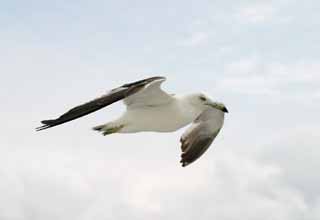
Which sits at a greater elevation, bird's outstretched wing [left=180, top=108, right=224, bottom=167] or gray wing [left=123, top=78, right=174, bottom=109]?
gray wing [left=123, top=78, right=174, bottom=109]

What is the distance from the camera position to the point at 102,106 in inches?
690

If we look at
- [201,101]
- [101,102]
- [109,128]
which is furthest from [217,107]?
[101,102]

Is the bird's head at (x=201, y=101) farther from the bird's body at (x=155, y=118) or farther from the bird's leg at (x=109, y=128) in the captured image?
the bird's leg at (x=109, y=128)

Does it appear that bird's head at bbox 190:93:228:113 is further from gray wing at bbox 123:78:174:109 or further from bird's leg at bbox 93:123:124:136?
bird's leg at bbox 93:123:124:136

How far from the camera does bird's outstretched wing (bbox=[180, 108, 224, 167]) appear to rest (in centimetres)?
2245

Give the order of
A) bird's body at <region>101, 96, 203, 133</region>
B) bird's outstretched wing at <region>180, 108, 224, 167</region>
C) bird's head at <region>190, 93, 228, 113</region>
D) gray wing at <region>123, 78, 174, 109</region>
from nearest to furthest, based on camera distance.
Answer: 1. gray wing at <region>123, 78, 174, 109</region>
2. bird's body at <region>101, 96, 203, 133</region>
3. bird's head at <region>190, 93, 228, 113</region>
4. bird's outstretched wing at <region>180, 108, 224, 167</region>

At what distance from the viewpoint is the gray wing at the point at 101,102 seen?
16.9 metres

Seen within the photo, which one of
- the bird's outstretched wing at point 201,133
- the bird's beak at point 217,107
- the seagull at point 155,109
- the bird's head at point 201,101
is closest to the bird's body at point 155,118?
the seagull at point 155,109

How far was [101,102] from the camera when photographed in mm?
17797

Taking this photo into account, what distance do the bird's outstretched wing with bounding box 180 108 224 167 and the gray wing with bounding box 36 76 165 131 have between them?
3577mm

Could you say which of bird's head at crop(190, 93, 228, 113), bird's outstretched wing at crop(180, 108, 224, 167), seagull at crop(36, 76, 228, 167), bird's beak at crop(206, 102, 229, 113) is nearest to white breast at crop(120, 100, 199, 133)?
seagull at crop(36, 76, 228, 167)

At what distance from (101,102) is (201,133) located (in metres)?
5.74

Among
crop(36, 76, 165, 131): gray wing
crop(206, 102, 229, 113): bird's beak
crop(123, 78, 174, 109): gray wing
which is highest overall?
crop(36, 76, 165, 131): gray wing

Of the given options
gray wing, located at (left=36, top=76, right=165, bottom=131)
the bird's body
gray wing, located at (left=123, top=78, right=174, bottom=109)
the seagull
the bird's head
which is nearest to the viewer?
gray wing, located at (left=36, top=76, right=165, bottom=131)
